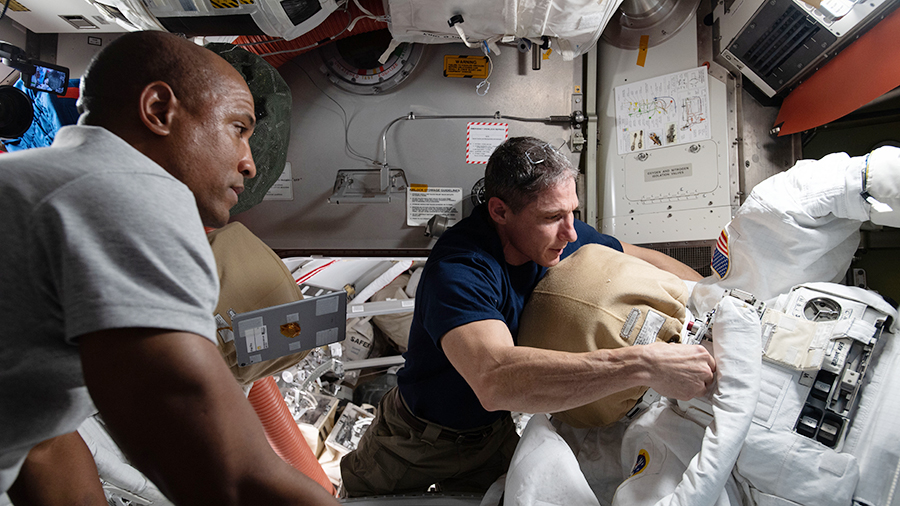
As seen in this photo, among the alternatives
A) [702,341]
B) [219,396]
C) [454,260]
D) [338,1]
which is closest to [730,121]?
[702,341]

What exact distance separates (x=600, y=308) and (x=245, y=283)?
3.99ft

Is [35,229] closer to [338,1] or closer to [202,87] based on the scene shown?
[202,87]

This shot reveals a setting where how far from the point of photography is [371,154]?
3176 mm

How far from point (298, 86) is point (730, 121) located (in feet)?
8.88

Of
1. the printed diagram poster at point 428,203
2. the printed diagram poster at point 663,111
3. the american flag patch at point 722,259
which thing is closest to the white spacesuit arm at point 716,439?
the american flag patch at point 722,259

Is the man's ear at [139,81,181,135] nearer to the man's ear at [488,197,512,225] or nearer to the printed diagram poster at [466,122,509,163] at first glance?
the man's ear at [488,197,512,225]

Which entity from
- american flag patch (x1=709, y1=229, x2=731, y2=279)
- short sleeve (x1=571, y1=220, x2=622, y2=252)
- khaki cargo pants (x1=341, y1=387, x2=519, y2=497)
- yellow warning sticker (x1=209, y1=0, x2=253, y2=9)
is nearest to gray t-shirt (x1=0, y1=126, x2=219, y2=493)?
khaki cargo pants (x1=341, y1=387, x2=519, y2=497)

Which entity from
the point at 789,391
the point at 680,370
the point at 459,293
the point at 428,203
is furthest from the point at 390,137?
the point at 789,391

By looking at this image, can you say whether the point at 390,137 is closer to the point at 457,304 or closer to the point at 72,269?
the point at 457,304

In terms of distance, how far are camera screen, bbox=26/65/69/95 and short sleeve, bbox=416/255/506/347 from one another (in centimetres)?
225

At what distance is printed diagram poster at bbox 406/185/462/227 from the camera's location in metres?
3.18

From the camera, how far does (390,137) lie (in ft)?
10.4

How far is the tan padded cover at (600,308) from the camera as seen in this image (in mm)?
1350

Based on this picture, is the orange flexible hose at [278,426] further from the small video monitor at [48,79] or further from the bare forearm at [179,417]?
the small video monitor at [48,79]
